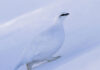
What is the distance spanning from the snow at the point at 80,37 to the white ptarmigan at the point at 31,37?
0.02 meters

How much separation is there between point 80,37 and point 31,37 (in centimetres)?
21

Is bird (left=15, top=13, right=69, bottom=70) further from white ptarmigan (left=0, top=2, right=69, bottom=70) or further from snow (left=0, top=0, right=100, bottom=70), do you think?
snow (left=0, top=0, right=100, bottom=70)

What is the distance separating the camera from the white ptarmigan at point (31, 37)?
35.3 inches

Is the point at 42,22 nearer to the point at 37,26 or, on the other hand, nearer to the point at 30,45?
the point at 37,26

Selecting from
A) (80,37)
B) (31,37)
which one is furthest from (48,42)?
(80,37)

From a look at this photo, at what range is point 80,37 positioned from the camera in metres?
1.12

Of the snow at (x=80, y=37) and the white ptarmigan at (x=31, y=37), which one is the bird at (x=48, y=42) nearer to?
the white ptarmigan at (x=31, y=37)

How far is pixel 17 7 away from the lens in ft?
3.42

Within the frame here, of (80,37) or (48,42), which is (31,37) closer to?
(48,42)

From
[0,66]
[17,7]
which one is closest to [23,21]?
[17,7]

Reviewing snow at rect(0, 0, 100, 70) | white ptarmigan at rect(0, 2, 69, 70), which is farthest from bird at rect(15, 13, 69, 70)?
snow at rect(0, 0, 100, 70)

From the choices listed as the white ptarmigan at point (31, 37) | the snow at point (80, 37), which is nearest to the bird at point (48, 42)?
the white ptarmigan at point (31, 37)

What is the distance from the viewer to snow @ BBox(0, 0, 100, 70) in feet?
3.38

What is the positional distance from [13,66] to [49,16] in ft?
0.75
